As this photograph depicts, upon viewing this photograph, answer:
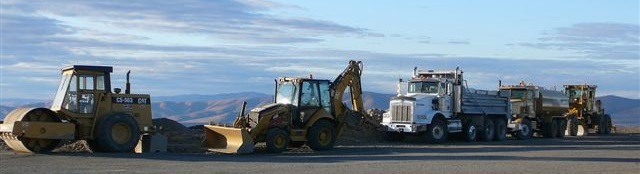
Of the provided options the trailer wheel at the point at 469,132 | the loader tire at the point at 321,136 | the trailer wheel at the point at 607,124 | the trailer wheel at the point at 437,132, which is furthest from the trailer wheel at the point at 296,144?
the trailer wheel at the point at 607,124

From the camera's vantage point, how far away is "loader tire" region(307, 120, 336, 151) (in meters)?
29.0

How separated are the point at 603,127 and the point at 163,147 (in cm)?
3196

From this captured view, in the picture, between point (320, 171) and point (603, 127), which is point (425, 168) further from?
point (603, 127)

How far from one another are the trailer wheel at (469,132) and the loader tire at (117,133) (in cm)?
1562

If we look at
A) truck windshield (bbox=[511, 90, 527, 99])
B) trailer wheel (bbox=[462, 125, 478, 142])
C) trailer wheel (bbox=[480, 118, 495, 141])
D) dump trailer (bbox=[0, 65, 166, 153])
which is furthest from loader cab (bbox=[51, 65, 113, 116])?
truck windshield (bbox=[511, 90, 527, 99])

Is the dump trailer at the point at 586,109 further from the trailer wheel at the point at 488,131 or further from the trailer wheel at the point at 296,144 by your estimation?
the trailer wheel at the point at 296,144

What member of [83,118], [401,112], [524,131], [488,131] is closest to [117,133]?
[83,118]

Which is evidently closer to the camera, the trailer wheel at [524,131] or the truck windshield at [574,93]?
the trailer wheel at [524,131]

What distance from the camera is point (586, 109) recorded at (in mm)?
51875

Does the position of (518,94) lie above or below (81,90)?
above

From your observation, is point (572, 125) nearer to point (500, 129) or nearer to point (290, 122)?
point (500, 129)

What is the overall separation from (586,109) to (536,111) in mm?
7740

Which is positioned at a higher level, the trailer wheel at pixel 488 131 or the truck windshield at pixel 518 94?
the truck windshield at pixel 518 94

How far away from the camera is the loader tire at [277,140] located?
2788 centimetres
